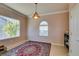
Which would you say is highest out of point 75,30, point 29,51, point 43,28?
point 43,28

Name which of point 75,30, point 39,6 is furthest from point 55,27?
point 75,30

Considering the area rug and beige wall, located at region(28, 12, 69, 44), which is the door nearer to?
the area rug

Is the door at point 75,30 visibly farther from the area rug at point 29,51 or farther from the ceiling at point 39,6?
the ceiling at point 39,6

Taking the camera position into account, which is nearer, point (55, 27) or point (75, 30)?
point (75, 30)

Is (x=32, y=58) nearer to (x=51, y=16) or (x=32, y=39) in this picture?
(x=51, y=16)

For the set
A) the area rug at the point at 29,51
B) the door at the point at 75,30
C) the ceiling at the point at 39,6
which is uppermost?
the ceiling at the point at 39,6

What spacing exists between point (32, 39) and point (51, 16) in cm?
209

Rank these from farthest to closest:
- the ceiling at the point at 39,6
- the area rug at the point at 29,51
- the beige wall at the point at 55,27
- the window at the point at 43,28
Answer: the window at the point at 43,28 → the beige wall at the point at 55,27 → the ceiling at the point at 39,6 → the area rug at the point at 29,51

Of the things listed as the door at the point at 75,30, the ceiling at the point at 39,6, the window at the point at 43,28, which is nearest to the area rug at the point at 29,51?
the door at the point at 75,30

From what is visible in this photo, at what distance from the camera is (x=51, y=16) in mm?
5914

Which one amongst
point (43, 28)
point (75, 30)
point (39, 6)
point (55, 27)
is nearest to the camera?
point (75, 30)

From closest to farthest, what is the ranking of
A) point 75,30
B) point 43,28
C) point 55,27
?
1. point 75,30
2. point 55,27
3. point 43,28

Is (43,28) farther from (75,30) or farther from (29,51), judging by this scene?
(75,30)

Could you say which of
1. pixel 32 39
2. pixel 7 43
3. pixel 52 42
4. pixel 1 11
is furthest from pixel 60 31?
pixel 1 11
